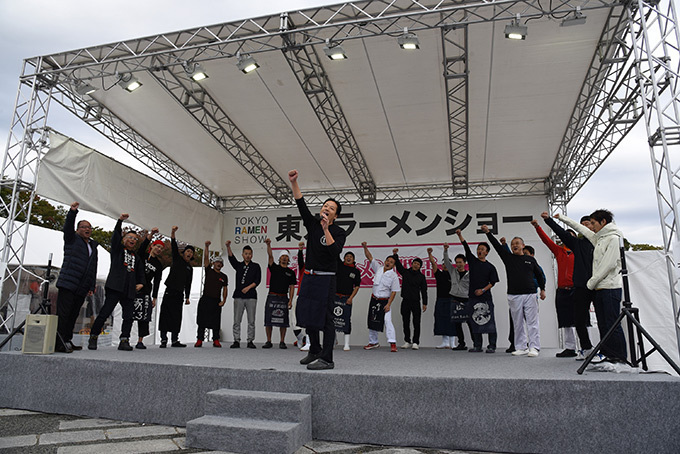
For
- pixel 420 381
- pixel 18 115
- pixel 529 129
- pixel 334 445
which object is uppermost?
pixel 529 129

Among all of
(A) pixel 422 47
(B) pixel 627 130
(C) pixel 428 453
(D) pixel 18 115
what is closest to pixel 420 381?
(C) pixel 428 453

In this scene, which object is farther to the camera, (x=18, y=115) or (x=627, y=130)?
(x=627, y=130)

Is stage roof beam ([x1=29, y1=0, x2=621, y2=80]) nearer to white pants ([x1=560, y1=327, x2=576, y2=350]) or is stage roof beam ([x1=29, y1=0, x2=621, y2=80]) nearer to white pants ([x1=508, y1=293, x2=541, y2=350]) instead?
white pants ([x1=508, y1=293, x2=541, y2=350])

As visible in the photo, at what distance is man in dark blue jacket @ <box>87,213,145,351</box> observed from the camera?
4.68 meters

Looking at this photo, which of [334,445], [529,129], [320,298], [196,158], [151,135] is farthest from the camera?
[196,158]

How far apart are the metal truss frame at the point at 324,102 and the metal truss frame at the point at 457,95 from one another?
146cm

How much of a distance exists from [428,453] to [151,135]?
Answer: 6.18 metres

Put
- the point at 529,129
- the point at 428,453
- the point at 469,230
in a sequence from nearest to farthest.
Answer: the point at 428,453, the point at 529,129, the point at 469,230

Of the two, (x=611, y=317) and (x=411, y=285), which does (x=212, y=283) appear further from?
(x=611, y=317)

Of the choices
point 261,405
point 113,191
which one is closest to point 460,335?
point 261,405

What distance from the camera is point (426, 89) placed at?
216 inches

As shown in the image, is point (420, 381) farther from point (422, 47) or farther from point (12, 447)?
point (422, 47)

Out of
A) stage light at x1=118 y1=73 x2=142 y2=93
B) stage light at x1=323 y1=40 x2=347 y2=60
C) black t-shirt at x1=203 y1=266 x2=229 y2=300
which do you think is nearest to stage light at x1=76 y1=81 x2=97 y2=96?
stage light at x1=118 y1=73 x2=142 y2=93

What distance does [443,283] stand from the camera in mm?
6676
